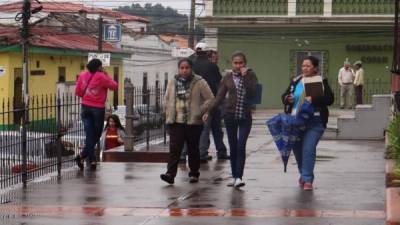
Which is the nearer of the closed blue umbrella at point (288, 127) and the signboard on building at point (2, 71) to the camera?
the closed blue umbrella at point (288, 127)

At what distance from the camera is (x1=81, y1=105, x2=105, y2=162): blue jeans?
1275 centimetres

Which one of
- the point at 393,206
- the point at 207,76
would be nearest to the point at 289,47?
the point at 207,76

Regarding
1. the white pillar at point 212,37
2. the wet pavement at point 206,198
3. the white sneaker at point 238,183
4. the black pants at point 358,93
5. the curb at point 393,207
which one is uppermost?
the white pillar at point 212,37

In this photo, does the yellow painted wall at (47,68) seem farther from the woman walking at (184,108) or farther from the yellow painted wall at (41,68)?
the woman walking at (184,108)

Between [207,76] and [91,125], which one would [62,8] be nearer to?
[207,76]

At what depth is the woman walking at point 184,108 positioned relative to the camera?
1137 cm

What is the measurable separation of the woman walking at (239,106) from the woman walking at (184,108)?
0.43 meters

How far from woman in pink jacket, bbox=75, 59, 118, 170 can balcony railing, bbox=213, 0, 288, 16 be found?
2415cm

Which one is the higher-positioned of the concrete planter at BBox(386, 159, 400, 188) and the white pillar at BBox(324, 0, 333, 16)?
the white pillar at BBox(324, 0, 333, 16)

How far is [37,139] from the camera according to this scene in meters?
12.2

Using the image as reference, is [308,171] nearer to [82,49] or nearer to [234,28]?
[234,28]

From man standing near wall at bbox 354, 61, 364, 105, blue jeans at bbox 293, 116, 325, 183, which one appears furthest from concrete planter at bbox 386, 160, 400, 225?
man standing near wall at bbox 354, 61, 364, 105

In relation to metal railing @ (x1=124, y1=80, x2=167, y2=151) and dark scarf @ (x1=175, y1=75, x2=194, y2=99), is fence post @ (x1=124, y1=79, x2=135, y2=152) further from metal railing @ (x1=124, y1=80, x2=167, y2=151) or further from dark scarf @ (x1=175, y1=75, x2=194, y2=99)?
dark scarf @ (x1=175, y1=75, x2=194, y2=99)

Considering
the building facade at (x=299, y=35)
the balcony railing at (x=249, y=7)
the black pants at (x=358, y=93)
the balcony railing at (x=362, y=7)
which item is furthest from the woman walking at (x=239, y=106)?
the balcony railing at (x=362, y=7)
